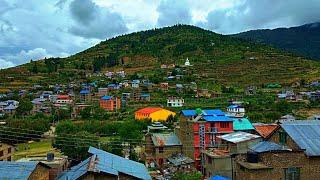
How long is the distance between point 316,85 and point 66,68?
240ft

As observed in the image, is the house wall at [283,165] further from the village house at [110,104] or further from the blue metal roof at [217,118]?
the village house at [110,104]

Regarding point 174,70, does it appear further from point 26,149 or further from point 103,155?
point 103,155

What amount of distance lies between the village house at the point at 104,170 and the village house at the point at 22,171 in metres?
1.25

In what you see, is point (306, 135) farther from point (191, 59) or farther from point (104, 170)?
point (191, 59)

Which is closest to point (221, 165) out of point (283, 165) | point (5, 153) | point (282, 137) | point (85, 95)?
point (282, 137)

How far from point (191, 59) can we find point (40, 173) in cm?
11675

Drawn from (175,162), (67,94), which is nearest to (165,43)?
(67,94)

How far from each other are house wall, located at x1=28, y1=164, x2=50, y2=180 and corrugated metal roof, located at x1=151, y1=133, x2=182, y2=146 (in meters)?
21.1

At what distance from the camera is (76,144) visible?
39.4 metres

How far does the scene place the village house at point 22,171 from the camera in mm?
19828

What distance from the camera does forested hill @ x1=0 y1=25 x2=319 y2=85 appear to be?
109812mm

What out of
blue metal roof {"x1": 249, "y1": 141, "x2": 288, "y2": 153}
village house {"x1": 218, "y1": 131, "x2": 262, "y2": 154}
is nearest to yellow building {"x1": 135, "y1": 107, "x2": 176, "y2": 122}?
village house {"x1": 218, "y1": 131, "x2": 262, "y2": 154}

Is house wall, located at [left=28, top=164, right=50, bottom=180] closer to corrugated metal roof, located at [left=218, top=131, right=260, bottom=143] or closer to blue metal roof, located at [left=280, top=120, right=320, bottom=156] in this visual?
blue metal roof, located at [left=280, top=120, right=320, bottom=156]

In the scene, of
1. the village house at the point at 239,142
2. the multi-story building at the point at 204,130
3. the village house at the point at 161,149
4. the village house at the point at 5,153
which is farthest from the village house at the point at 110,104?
the village house at the point at 239,142
